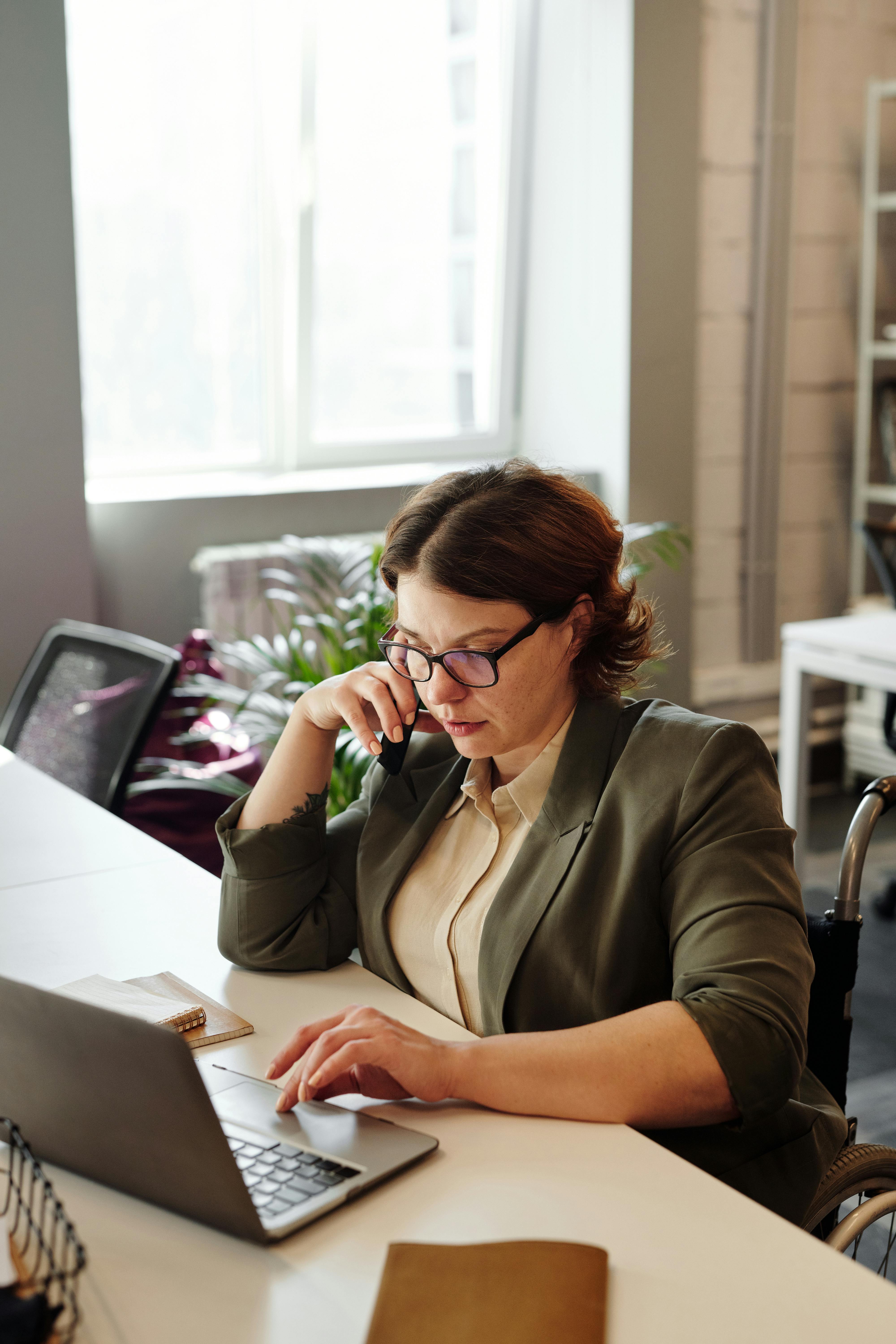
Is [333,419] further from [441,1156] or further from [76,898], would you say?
[441,1156]

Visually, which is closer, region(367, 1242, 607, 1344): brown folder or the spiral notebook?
region(367, 1242, 607, 1344): brown folder

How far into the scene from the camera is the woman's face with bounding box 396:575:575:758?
127cm

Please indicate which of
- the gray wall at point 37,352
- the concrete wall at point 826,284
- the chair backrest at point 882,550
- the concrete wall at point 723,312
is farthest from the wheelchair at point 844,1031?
the concrete wall at point 826,284

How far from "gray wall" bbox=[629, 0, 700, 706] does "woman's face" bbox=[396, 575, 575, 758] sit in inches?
105

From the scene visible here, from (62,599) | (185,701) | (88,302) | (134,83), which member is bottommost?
(185,701)

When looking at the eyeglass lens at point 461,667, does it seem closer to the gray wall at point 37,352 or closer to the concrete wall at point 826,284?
the gray wall at point 37,352

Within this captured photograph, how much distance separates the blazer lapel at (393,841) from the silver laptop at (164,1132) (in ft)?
1.20

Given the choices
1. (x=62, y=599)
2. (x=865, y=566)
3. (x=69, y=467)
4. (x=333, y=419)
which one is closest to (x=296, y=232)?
(x=333, y=419)

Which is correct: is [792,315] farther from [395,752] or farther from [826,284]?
[395,752]

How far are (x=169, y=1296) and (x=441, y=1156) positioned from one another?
238mm

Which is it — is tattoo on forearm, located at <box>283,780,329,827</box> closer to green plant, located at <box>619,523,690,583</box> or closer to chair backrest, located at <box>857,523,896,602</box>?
green plant, located at <box>619,523,690,583</box>

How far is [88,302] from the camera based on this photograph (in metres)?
3.66

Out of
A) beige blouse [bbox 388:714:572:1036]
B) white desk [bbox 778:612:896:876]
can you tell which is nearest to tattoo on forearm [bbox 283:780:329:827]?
beige blouse [bbox 388:714:572:1036]

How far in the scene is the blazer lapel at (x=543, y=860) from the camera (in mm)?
1229
